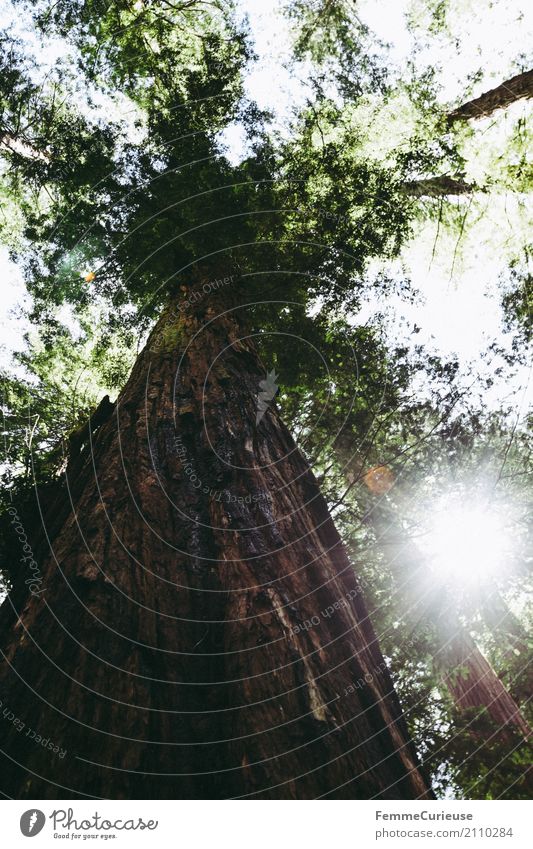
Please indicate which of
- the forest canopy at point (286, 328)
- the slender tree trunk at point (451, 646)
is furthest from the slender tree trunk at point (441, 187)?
the slender tree trunk at point (451, 646)

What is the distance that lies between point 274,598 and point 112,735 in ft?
3.23

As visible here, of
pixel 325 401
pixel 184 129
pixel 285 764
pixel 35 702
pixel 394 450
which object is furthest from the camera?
pixel 325 401

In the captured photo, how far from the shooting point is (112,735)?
6.59ft

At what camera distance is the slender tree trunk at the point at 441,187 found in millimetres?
7953

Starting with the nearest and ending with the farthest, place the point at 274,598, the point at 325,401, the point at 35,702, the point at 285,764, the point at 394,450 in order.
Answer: the point at 285,764 < the point at 35,702 < the point at 274,598 < the point at 394,450 < the point at 325,401

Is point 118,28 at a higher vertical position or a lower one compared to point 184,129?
higher

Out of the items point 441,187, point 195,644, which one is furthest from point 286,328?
point 195,644

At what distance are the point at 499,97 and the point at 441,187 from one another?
1480 mm

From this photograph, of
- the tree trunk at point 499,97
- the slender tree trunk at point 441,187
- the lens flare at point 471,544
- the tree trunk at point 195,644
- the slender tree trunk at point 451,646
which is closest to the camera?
the tree trunk at point 195,644

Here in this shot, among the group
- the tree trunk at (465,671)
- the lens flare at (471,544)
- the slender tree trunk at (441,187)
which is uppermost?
the slender tree trunk at (441,187)

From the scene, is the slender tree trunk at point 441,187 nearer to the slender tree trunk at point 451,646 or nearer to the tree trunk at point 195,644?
the slender tree trunk at point 451,646

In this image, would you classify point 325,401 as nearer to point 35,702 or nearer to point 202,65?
point 202,65


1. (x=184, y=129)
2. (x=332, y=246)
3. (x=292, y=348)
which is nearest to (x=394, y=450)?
(x=292, y=348)

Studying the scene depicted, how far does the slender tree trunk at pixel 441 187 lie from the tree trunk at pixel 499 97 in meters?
0.92
